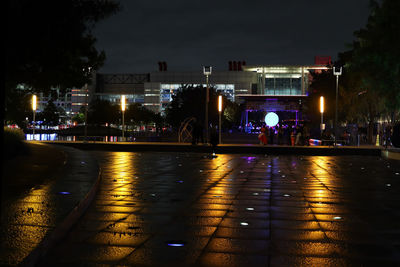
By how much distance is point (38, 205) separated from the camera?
6.89 metres

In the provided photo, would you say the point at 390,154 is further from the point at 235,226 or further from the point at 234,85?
the point at 234,85

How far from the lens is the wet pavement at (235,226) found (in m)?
5.06

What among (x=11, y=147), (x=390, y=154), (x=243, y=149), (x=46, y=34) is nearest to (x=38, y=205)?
(x=46, y=34)

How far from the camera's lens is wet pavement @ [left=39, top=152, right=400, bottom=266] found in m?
5.06

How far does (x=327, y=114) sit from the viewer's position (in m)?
61.2

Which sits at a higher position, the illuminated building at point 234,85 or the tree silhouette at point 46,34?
the illuminated building at point 234,85

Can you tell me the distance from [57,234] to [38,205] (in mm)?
1432

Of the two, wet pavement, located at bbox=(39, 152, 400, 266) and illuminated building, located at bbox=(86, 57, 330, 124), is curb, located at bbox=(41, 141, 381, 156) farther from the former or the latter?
illuminated building, located at bbox=(86, 57, 330, 124)

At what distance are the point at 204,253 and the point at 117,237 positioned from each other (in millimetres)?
1231

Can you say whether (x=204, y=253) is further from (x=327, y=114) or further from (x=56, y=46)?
(x=327, y=114)

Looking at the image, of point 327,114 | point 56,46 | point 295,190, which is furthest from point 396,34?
point 327,114

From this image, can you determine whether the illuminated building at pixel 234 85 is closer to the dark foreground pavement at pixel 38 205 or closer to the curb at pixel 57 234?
the dark foreground pavement at pixel 38 205

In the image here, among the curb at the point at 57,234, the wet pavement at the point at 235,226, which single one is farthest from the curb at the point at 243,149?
the curb at the point at 57,234

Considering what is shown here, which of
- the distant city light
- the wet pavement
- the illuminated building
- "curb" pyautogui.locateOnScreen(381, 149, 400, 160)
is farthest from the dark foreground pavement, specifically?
the illuminated building
